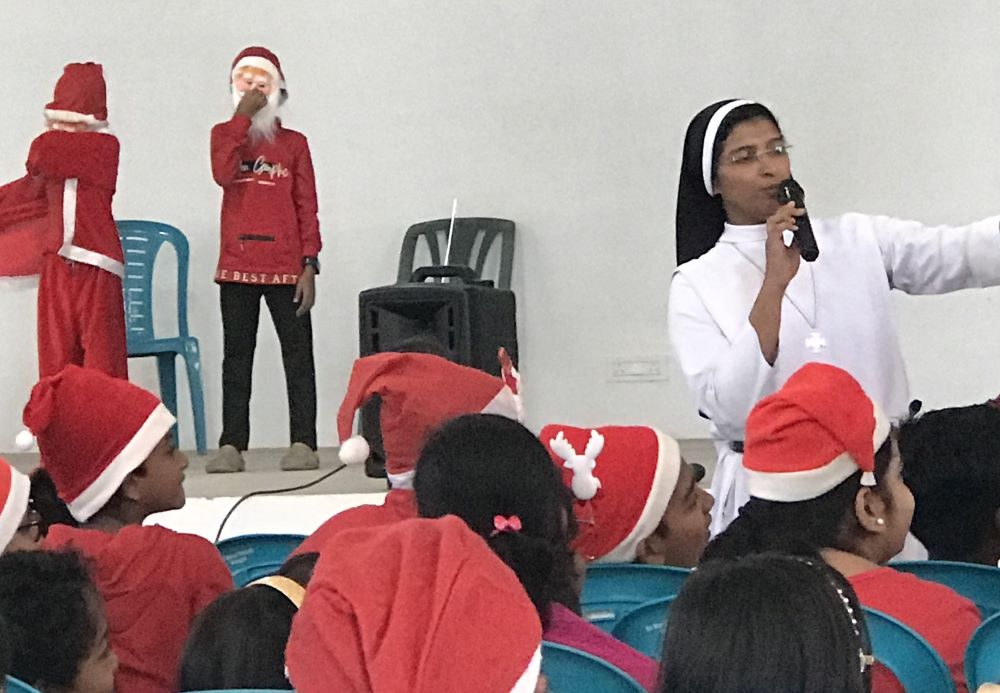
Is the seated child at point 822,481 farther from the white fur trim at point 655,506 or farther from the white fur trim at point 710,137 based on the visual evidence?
the white fur trim at point 710,137

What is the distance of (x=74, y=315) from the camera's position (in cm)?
408

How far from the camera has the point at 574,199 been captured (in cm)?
508

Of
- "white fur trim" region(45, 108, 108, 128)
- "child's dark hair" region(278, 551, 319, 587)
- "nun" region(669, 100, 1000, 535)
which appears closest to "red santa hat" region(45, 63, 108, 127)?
"white fur trim" region(45, 108, 108, 128)

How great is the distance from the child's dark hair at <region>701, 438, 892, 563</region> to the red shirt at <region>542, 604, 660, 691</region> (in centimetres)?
23

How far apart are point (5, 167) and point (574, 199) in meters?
2.42

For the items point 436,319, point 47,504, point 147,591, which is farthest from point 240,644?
point 436,319

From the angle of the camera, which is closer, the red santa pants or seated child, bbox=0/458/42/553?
seated child, bbox=0/458/42/553

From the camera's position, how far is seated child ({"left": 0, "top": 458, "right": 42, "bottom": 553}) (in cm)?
181

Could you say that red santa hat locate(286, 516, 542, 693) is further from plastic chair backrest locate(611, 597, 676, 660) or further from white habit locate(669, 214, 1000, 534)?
white habit locate(669, 214, 1000, 534)

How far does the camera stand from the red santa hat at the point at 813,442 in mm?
1516

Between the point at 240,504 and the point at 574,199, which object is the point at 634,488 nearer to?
the point at 240,504

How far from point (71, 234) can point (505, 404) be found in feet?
7.97

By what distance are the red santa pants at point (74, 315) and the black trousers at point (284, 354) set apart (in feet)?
1.41

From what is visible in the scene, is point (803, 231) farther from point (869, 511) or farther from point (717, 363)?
point (869, 511)
